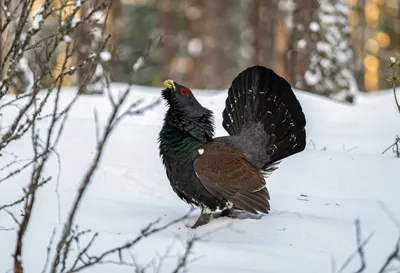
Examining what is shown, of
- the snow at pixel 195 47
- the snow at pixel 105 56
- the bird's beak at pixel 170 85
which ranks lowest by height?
the snow at pixel 195 47

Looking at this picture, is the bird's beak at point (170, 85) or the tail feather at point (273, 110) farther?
the tail feather at point (273, 110)

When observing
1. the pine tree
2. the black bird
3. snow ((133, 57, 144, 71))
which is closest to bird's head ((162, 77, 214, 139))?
the black bird

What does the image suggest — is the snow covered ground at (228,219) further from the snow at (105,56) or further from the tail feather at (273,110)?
the snow at (105,56)

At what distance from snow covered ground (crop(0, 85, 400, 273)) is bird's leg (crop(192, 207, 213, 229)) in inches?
2.4

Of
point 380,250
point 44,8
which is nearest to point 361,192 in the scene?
point 380,250

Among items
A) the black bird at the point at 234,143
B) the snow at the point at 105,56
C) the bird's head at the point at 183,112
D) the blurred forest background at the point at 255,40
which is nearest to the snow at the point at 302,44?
the blurred forest background at the point at 255,40

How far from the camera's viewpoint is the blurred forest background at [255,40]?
33.5 feet

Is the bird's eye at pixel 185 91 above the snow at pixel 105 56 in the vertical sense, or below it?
below

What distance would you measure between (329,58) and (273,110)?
4.99 m

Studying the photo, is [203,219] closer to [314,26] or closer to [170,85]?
[170,85]

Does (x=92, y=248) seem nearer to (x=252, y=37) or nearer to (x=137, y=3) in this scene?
(x=252, y=37)

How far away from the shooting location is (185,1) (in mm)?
29516

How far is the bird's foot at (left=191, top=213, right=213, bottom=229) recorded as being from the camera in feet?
15.7

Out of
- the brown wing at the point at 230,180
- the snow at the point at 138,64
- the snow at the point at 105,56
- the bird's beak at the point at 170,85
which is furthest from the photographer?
the bird's beak at the point at 170,85
